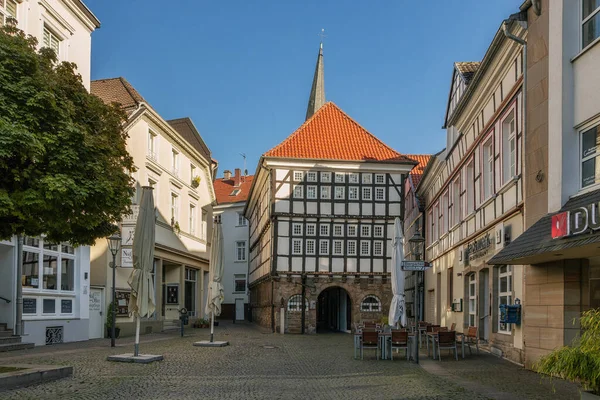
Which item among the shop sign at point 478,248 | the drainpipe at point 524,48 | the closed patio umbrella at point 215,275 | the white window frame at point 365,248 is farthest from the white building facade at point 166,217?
the drainpipe at point 524,48

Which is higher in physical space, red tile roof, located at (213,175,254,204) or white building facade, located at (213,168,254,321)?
red tile roof, located at (213,175,254,204)

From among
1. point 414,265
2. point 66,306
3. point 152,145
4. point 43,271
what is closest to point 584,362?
point 414,265

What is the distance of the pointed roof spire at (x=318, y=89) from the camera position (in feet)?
228

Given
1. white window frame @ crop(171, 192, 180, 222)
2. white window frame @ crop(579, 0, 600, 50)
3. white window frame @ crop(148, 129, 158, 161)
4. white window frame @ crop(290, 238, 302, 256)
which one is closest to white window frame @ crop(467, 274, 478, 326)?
white window frame @ crop(579, 0, 600, 50)

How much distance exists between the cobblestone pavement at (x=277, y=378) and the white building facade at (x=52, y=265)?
7.53 feet

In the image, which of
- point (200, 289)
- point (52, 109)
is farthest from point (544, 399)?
point (200, 289)

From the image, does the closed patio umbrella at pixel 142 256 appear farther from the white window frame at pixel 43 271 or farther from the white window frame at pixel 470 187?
the white window frame at pixel 470 187

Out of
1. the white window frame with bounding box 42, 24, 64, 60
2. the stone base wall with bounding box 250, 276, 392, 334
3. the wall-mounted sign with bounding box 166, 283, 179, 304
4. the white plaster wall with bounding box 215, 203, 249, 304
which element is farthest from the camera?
the white plaster wall with bounding box 215, 203, 249, 304

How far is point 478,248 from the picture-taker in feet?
67.2

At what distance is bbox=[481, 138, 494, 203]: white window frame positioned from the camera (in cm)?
1978

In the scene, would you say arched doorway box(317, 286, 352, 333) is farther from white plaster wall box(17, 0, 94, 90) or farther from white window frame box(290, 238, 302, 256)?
white plaster wall box(17, 0, 94, 90)

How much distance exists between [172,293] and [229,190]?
33448 millimetres

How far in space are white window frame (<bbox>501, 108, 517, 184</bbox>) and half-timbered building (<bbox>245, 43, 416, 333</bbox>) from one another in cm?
1773

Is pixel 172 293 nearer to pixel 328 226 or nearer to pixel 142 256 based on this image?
pixel 328 226
